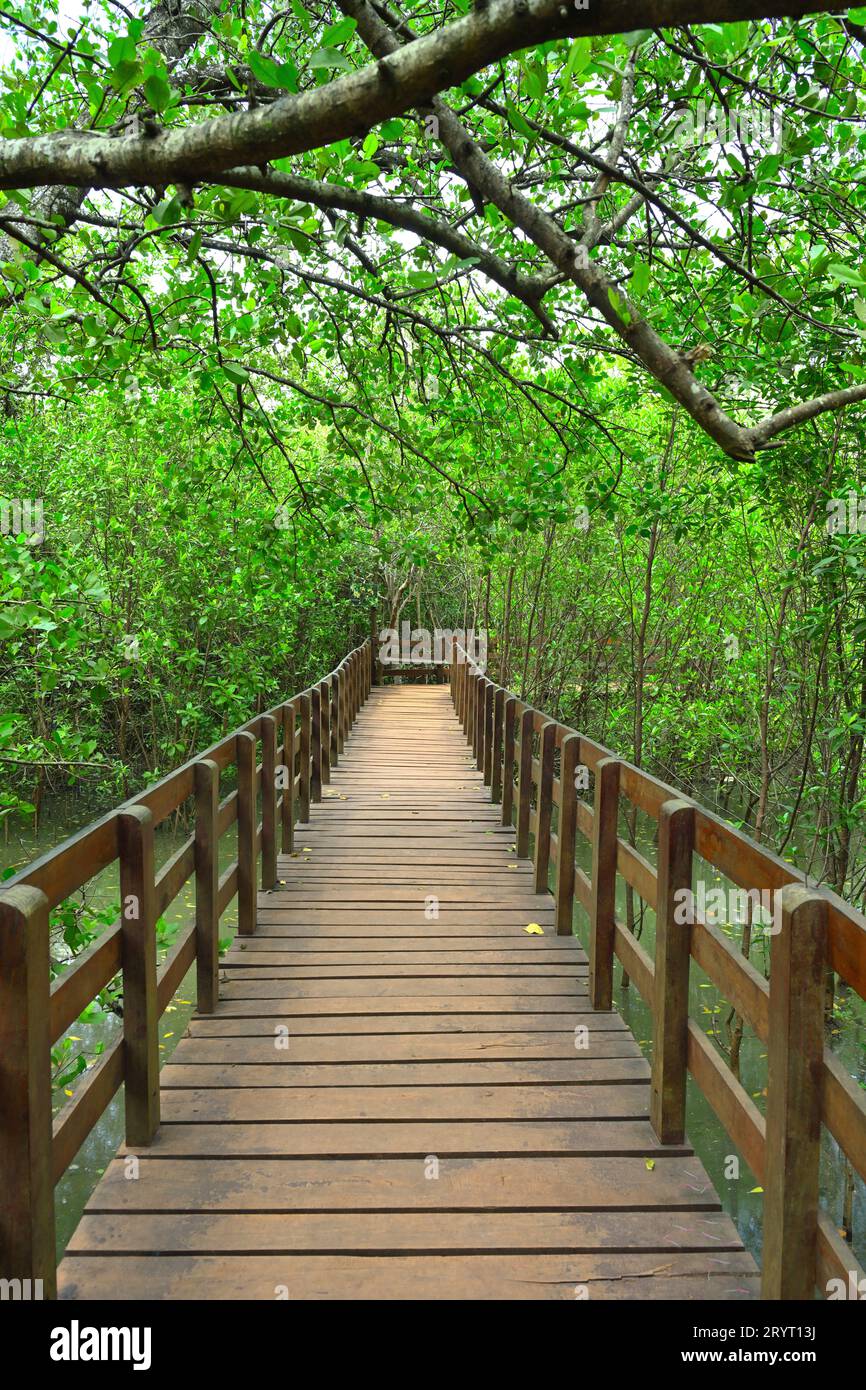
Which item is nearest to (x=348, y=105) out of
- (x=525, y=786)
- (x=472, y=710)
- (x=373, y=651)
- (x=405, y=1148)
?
(x=405, y=1148)

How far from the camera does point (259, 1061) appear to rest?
12.5ft

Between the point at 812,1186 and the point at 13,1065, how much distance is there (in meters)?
1.72

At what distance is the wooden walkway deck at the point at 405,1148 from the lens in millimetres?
2512

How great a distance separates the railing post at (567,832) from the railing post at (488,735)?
4.93 metres

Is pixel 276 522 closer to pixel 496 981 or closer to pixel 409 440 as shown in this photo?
pixel 409 440

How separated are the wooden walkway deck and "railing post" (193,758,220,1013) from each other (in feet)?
0.58

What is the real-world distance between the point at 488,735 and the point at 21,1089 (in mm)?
8790

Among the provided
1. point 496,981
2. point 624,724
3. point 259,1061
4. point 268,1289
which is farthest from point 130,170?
point 624,724

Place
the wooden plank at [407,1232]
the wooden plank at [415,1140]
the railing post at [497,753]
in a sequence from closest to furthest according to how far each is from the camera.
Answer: the wooden plank at [407,1232]
the wooden plank at [415,1140]
the railing post at [497,753]

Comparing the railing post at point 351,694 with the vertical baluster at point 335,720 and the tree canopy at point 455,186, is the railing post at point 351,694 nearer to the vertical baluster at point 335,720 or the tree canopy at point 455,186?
the vertical baluster at point 335,720

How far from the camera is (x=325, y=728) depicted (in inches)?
444

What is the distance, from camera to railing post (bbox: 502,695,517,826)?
817 cm

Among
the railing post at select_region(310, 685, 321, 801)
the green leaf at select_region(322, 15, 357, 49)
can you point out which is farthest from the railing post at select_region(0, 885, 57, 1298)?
the railing post at select_region(310, 685, 321, 801)

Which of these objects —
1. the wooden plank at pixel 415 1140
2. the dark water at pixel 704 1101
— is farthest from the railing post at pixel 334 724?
the wooden plank at pixel 415 1140
